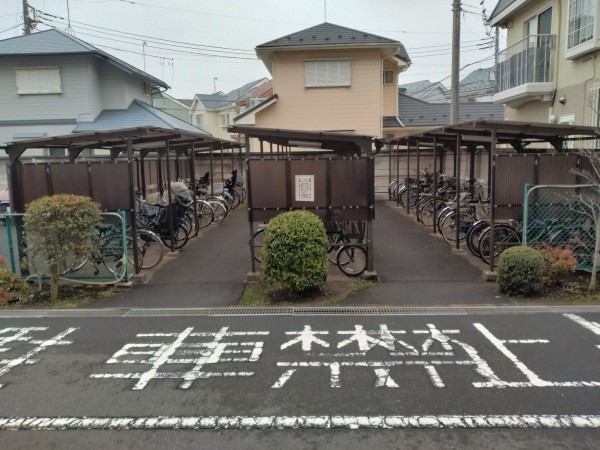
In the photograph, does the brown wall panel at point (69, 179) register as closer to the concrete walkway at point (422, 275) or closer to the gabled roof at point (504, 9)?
the concrete walkway at point (422, 275)

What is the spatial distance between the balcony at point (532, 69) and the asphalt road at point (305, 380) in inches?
364

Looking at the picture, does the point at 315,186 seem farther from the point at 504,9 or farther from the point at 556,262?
the point at 504,9

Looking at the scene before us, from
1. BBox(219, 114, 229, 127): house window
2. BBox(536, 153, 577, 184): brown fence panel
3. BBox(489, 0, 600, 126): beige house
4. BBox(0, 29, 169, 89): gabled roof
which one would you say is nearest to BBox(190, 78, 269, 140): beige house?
BBox(219, 114, 229, 127): house window

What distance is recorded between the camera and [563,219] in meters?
7.68

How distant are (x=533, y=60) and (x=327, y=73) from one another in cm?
882

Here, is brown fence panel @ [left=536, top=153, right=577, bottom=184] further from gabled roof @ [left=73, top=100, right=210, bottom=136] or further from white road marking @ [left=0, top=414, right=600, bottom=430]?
gabled roof @ [left=73, top=100, right=210, bottom=136]

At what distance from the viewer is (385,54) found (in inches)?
810

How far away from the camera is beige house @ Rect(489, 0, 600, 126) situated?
11508 millimetres

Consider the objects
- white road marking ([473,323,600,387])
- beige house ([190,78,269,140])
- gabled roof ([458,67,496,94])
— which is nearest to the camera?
white road marking ([473,323,600,387])

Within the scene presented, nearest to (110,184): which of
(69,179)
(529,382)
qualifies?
(69,179)

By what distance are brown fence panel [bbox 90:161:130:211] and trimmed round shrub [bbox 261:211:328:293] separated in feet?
9.13

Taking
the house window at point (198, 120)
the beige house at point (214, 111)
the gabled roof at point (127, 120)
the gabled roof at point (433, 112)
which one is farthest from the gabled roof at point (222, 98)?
the gabled roof at point (127, 120)

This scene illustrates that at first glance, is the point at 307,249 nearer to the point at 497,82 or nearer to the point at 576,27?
the point at 576,27

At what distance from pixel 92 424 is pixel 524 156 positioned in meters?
7.00
